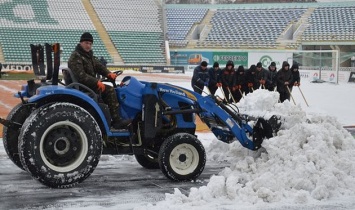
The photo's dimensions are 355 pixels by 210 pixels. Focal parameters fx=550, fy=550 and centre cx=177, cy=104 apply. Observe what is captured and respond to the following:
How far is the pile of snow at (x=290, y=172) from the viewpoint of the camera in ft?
18.3

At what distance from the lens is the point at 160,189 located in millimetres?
6305

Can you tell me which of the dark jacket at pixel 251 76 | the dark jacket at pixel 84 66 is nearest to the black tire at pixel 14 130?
the dark jacket at pixel 84 66

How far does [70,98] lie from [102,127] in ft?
1.67

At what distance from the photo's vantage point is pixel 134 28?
4784cm

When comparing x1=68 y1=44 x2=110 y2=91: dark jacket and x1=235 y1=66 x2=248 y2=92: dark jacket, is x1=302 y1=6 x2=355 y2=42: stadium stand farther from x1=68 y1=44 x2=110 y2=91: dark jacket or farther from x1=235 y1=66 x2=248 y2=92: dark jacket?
x1=68 y1=44 x2=110 y2=91: dark jacket

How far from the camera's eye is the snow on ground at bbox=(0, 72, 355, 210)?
5520 millimetres

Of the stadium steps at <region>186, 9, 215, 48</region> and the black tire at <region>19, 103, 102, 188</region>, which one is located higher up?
the stadium steps at <region>186, 9, 215, 48</region>

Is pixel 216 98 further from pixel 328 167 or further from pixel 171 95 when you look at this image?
pixel 328 167

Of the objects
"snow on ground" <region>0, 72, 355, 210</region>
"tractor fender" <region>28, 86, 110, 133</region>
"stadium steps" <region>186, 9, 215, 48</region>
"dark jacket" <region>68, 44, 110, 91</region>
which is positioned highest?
"stadium steps" <region>186, 9, 215, 48</region>

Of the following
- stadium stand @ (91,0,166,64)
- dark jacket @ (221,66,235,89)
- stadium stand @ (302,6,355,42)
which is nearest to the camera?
dark jacket @ (221,66,235,89)

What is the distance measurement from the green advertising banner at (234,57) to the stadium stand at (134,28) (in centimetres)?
484

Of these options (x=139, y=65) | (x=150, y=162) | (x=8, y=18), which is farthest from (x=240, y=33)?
(x=150, y=162)

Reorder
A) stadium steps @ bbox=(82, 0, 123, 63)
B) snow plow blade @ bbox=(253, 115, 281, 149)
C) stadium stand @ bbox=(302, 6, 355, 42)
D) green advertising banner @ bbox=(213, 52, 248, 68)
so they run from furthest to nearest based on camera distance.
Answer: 1. stadium steps @ bbox=(82, 0, 123, 63)
2. stadium stand @ bbox=(302, 6, 355, 42)
3. green advertising banner @ bbox=(213, 52, 248, 68)
4. snow plow blade @ bbox=(253, 115, 281, 149)

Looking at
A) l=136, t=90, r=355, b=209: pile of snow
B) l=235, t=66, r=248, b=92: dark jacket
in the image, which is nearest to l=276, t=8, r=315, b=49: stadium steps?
l=235, t=66, r=248, b=92: dark jacket
